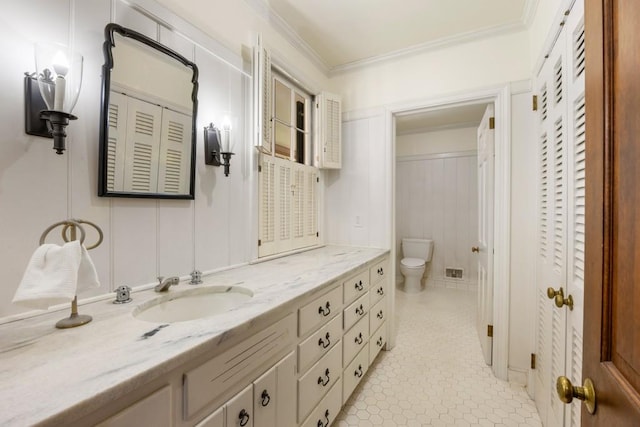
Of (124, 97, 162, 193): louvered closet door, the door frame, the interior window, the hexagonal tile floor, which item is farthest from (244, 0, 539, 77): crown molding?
the hexagonal tile floor

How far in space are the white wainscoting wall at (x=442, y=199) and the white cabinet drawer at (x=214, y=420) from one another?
156 inches

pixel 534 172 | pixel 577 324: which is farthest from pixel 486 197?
pixel 577 324

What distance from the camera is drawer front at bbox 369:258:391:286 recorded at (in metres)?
2.08

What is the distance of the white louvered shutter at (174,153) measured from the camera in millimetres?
1323

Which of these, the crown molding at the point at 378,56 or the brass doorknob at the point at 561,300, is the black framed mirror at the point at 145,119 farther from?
the brass doorknob at the point at 561,300

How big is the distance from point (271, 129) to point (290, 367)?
4.63ft

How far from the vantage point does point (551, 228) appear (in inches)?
58.2

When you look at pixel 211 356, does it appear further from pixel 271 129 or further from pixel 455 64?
pixel 455 64

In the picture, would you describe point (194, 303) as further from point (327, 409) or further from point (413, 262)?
point (413, 262)

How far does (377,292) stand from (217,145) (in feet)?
5.10

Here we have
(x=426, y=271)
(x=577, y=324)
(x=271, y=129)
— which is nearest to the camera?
(x=577, y=324)

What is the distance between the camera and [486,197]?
230cm

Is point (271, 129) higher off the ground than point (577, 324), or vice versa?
point (271, 129)

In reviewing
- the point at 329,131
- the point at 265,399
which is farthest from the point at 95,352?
the point at 329,131
